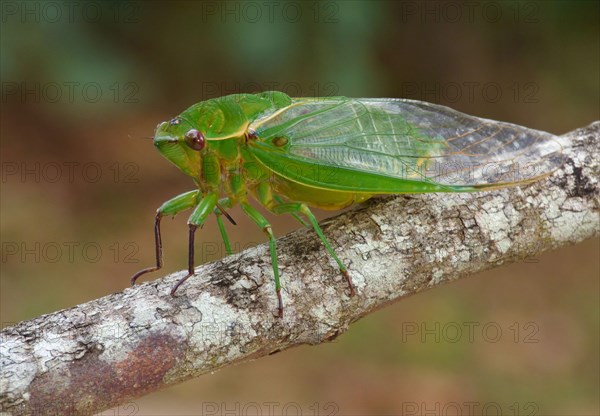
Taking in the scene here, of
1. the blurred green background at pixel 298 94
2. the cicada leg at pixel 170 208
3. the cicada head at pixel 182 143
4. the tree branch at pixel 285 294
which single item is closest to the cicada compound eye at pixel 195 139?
the cicada head at pixel 182 143

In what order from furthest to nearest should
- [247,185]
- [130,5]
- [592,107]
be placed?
[592,107] → [130,5] → [247,185]

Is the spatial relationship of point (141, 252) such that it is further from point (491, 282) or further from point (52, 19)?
point (491, 282)

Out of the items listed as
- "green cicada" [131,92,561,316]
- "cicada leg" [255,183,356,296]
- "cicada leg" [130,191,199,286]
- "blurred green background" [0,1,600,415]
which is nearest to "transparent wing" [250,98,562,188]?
"green cicada" [131,92,561,316]

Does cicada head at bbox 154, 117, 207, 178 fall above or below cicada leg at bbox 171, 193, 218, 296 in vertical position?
above

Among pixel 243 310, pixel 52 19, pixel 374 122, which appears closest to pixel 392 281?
pixel 243 310

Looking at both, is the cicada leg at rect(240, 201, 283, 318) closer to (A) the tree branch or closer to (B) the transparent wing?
(A) the tree branch

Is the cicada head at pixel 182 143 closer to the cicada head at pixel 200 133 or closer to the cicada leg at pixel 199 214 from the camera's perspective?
the cicada head at pixel 200 133

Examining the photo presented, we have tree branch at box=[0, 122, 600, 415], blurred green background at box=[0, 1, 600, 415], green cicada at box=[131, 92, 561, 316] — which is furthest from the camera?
blurred green background at box=[0, 1, 600, 415]
